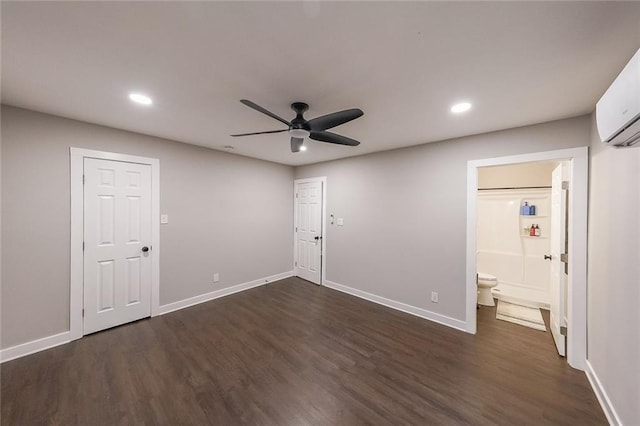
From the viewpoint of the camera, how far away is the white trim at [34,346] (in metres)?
2.22

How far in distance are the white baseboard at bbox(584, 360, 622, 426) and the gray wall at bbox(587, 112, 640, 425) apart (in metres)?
0.04

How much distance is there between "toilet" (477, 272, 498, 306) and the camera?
3.61 metres

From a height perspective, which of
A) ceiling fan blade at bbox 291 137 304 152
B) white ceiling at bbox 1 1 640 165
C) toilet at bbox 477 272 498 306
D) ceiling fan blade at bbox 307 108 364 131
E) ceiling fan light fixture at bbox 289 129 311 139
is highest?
white ceiling at bbox 1 1 640 165

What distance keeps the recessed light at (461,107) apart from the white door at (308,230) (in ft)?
8.84

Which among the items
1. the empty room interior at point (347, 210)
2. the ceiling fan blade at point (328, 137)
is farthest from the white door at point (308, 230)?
the ceiling fan blade at point (328, 137)

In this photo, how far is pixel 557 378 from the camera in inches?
80.4

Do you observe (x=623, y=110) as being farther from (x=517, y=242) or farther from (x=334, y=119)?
(x=517, y=242)

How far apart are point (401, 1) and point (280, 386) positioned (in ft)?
8.74

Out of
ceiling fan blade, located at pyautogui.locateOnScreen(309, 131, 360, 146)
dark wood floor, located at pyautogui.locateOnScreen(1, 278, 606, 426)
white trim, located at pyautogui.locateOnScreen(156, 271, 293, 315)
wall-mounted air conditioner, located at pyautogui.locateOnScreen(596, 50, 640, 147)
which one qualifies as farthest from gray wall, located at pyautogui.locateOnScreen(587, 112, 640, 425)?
white trim, located at pyautogui.locateOnScreen(156, 271, 293, 315)

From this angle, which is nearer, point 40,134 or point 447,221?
point 40,134

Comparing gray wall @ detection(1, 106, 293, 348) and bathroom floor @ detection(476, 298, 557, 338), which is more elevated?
gray wall @ detection(1, 106, 293, 348)

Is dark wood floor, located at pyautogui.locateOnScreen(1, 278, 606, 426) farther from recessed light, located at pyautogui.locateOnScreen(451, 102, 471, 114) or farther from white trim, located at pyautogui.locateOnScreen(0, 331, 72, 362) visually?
recessed light, located at pyautogui.locateOnScreen(451, 102, 471, 114)

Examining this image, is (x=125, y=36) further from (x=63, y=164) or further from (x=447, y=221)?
(x=447, y=221)

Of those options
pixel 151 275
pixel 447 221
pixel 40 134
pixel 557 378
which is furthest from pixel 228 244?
pixel 557 378
